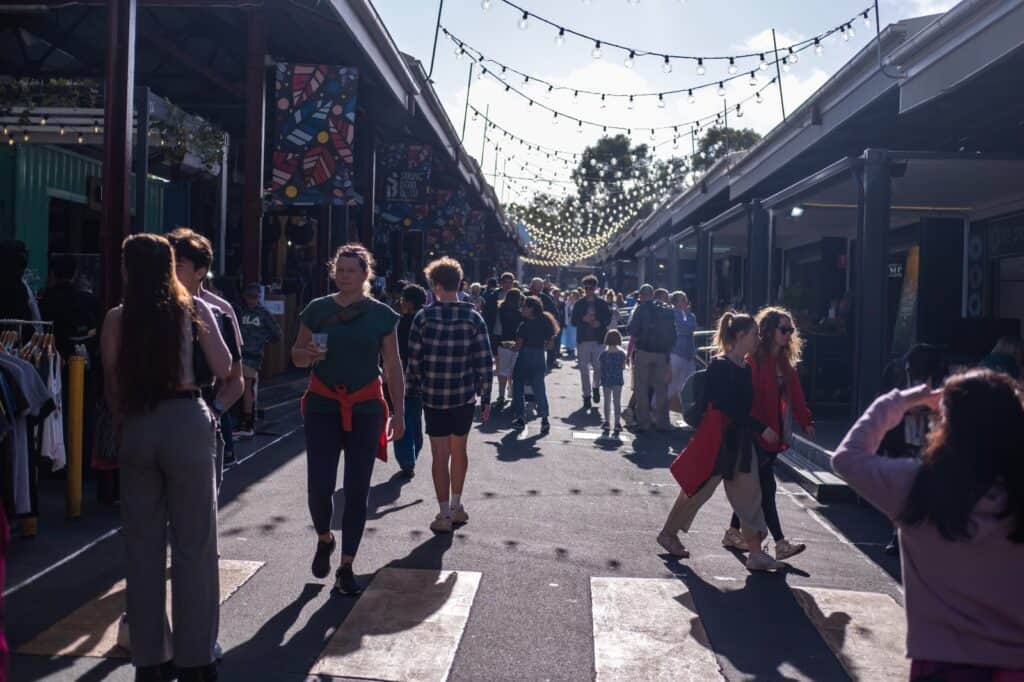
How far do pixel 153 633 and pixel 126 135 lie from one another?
531 cm

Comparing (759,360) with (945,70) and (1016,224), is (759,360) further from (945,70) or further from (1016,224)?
(1016,224)

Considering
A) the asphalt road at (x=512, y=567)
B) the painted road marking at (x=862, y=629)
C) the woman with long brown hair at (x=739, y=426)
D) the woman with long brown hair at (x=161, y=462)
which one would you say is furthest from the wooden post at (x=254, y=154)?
the woman with long brown hair at (x=161, y=462)

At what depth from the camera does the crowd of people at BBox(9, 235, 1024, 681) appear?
122 inches

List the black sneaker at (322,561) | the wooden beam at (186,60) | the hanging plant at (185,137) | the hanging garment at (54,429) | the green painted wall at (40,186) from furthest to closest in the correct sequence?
the green painted wall at (40,186)
the wooden beam at (186,60)
the hanging plant at (185,137)
the hanging garment at (54,429)
the black sneaker at (322,561)

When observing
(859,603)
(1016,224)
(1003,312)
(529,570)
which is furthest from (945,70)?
(1003,312)

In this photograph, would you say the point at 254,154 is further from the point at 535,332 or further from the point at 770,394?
the point at 770,394

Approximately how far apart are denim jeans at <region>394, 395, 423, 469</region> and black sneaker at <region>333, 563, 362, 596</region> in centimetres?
384

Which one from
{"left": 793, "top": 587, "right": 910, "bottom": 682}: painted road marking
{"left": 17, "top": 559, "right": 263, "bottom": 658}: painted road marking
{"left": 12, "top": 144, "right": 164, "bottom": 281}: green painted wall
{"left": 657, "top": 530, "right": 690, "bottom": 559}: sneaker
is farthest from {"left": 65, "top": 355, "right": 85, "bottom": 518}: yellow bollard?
{"left": 12, "top": 144, "right": 164, "bottom": 281}: green painted wall

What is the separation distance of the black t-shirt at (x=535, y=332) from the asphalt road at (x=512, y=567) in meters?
3.05

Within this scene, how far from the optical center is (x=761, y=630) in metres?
6.06

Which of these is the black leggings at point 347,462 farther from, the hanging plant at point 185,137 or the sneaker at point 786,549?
the hanging plant at point 185,137

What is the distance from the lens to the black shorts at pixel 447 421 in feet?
27.0

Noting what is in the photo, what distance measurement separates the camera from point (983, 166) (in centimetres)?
1307

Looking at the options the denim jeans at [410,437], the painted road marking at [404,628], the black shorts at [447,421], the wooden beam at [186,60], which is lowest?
the painted road marking at [404,628]
